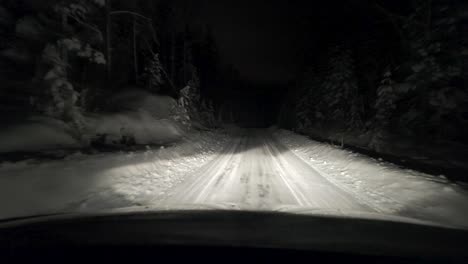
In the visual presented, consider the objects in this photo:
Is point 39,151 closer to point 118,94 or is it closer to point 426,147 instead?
point 118,94

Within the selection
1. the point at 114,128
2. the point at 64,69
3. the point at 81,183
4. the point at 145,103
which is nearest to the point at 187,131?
the point at 145,103

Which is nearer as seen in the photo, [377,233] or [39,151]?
[377,233]

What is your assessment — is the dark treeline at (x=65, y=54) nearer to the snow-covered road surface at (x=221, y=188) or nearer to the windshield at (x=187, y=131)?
the windshield at (x=187, y=131)

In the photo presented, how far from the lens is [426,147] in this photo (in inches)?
771

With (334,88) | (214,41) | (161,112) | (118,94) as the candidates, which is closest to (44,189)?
(161,112)

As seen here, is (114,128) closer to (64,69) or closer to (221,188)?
(64,69)

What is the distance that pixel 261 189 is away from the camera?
8805 mm

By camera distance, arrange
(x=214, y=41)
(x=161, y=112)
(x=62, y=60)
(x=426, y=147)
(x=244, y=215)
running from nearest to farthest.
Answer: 1. (x=244, y=215)
2. (x=62, y=60)
3. (x=426, y=147)
4. (x=161, y=112)
5. (x=214, y=41)

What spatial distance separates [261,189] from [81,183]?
19.2 ft

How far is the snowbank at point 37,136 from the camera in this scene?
11.8 metres

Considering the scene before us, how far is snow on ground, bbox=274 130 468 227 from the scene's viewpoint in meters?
6.55

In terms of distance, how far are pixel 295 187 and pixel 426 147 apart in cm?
1592

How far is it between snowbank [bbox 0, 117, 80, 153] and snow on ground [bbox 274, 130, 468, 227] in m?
12.6

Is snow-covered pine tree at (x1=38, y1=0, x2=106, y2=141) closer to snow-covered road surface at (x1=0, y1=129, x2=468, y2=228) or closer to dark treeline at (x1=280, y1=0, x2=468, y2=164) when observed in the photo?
snow-covered road surface at (x1=0, y1=129, x2=468, y2=228)
